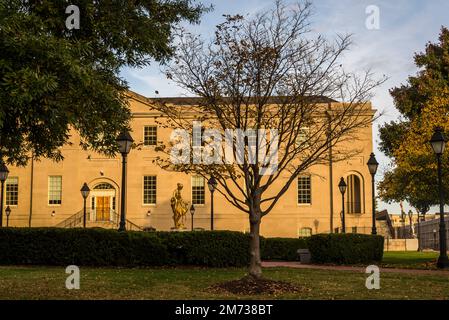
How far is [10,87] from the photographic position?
866 centimetres

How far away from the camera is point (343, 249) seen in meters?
22.7

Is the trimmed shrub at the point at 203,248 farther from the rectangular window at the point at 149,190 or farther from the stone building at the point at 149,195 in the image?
the rectangular window at the point at 149,190

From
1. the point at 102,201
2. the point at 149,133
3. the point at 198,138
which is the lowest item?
the point at 102,201

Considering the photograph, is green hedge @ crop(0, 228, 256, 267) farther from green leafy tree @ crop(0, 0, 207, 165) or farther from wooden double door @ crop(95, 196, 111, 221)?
wooden double door @ crop(95, 196, 111, 221)

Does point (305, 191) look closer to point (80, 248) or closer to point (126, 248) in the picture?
point (126, 248)

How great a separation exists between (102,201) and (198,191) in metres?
8.15

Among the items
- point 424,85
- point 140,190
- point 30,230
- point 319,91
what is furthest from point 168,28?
point 140,190

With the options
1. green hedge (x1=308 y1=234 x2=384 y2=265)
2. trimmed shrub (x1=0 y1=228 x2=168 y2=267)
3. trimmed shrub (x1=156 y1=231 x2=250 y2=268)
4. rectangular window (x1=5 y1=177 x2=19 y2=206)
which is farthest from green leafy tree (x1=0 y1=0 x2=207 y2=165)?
rectangular window (x1=5 y1=177 x2=19 y2=206)

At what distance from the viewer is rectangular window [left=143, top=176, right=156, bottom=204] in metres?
47.5

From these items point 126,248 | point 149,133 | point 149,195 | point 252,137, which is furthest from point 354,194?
point 252,137

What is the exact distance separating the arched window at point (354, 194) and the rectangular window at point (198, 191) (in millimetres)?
12468
